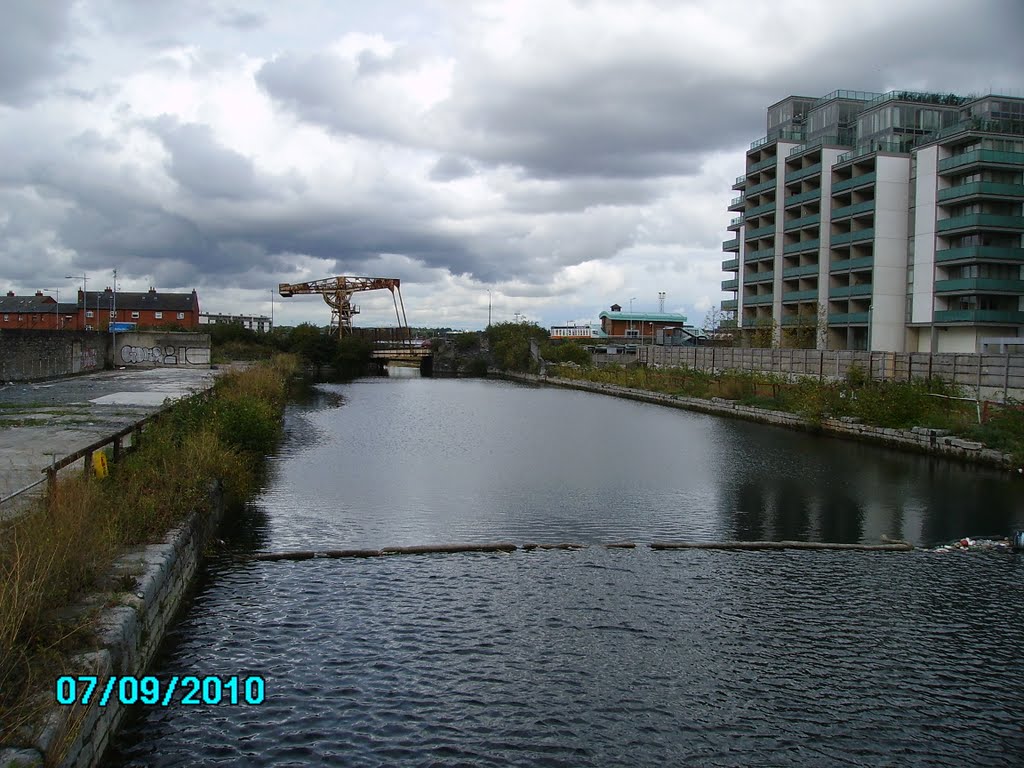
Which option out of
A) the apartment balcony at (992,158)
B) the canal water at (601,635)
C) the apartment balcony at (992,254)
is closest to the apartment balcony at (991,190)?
the apartment balcony at (992,158)

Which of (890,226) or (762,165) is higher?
(762,165)

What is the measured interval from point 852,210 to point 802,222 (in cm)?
561

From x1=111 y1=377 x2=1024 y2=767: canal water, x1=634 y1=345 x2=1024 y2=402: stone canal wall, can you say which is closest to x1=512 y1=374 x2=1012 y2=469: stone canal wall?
x1=634 y1=345 x2=1024 y2=402: stone canal wall

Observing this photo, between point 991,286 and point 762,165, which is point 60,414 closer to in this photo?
point 991,286

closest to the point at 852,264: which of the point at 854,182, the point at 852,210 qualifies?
the point at 852,210

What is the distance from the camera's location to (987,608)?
1140 cm

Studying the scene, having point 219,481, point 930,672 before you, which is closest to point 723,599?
point 930,672

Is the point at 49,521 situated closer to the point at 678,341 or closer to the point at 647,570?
the point at 647,570

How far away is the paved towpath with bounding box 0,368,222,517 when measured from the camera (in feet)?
44.8

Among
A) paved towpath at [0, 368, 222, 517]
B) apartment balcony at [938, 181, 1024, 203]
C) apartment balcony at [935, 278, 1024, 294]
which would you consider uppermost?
apartment balcony at [938, 181, 1024, 203]

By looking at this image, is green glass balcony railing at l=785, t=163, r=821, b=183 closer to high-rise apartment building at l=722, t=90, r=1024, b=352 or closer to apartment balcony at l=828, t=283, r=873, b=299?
high-rise apartment building at l=722, t=90, r=1024, b=352

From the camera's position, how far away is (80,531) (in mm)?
8711

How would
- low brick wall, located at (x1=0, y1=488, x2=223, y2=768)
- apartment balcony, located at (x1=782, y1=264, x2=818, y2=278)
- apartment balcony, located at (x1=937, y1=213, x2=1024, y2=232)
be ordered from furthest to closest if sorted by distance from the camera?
apartment balcony, located at (x1=782, y1=264, x2=818, y2=278)
apartment balcony, located at (x1=937, y1=213, x2=1024, y2=232)
low brick wall, located at (x1=0, y1=488, x2=223, y2=768)

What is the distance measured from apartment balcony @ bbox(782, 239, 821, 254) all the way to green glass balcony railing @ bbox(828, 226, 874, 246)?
111 centimetres
